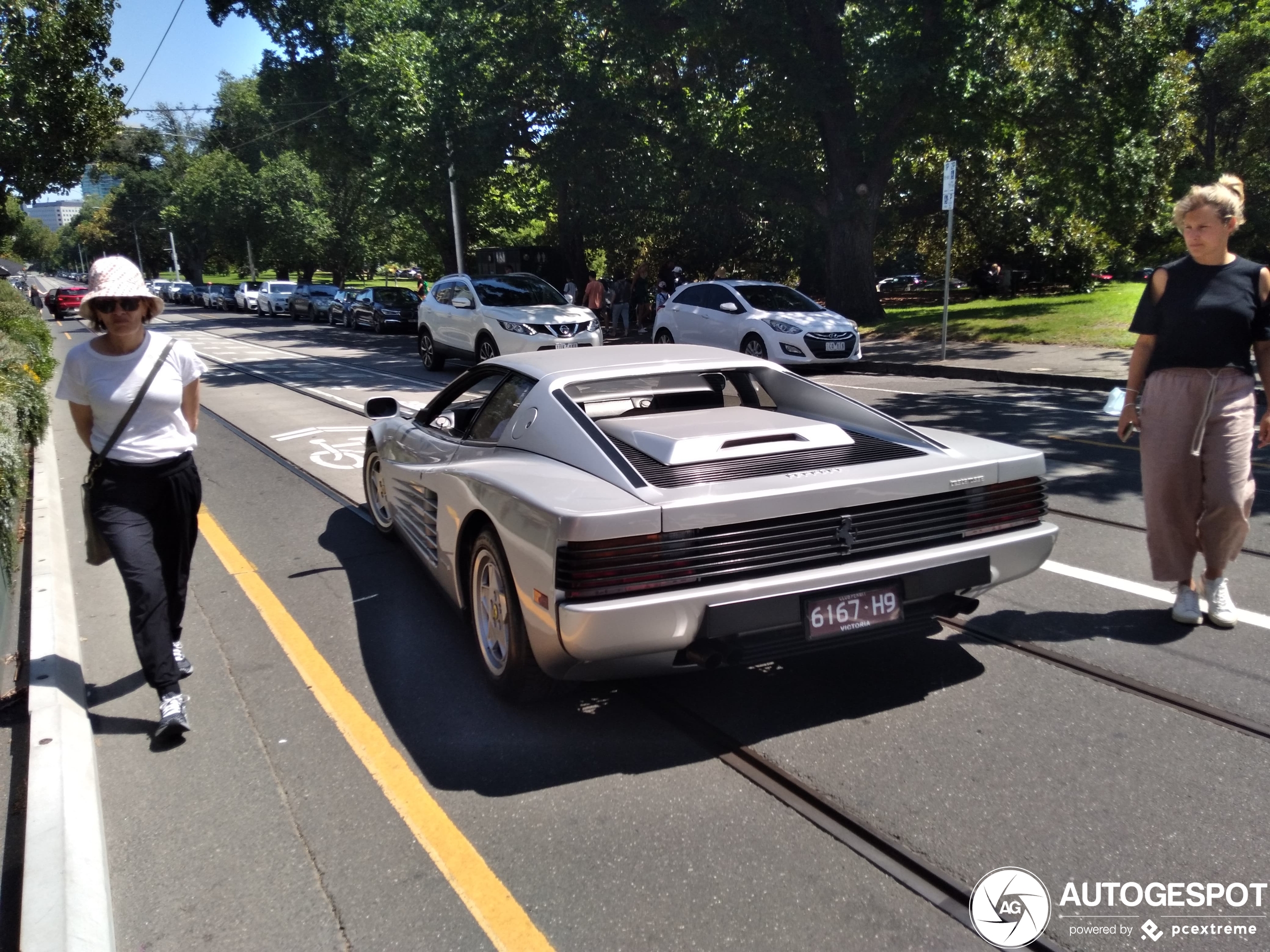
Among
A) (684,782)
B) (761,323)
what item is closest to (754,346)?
(761,323)

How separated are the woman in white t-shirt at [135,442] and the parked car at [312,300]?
126 ft

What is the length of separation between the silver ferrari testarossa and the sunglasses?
4.94 feet

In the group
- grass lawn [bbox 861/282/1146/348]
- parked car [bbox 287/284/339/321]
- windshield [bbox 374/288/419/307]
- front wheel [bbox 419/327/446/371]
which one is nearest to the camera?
grass lawn [bbox 861/282/1146/348]

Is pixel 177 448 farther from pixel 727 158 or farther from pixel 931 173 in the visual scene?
pixel 931 173

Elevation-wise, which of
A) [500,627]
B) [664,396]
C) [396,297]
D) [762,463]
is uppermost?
[396,297]

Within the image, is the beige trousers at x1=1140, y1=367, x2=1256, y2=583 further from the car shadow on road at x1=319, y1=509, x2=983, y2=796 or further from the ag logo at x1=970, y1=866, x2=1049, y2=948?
the ag logo at x1=970, y1=866, x2=1049, y2=948

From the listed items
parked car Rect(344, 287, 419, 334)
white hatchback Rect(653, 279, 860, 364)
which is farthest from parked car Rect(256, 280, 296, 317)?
white hatchback Rect(653, 279, 860, 364)

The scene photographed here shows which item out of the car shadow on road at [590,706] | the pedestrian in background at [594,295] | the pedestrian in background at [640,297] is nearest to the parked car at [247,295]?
the pedestrian in background at [640,297]

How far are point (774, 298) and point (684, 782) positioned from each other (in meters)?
14.7

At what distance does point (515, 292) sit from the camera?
18422mm

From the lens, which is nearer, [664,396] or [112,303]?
[112,303]

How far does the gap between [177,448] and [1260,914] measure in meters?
4.12

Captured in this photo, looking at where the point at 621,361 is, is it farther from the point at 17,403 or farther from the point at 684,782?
the point at 17,403

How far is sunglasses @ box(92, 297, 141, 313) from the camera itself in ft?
12.9
